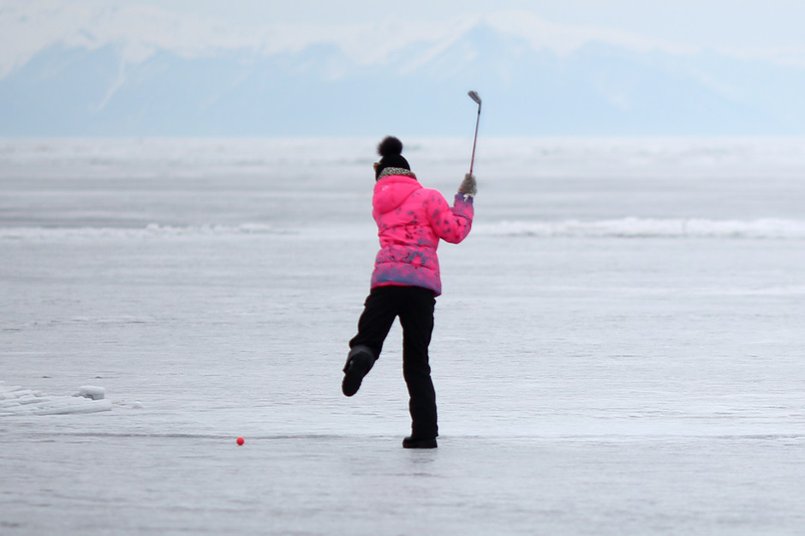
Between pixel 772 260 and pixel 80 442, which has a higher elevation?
pixel 772 260

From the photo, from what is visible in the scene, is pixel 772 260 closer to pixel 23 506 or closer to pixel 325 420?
pixel 325 420

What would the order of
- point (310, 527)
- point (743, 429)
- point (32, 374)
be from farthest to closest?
point (32, 374) < point (743, 429) < point (310, 527)

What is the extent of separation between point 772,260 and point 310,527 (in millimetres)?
12448

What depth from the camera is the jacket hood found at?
6141 millimetres

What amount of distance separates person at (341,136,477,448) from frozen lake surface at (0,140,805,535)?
0.95ft

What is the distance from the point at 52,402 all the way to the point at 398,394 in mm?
1858

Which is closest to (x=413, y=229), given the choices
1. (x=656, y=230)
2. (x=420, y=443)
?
(x=420, y=443)

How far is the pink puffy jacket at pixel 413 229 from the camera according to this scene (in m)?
6.06

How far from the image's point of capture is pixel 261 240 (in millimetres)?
19641

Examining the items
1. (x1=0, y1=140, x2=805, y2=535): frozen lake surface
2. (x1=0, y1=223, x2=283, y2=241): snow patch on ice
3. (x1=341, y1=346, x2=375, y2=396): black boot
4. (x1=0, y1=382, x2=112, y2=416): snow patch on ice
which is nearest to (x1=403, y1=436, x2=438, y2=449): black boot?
(x1=0, y1=140, x2=805, y2=535): frozen lake surface

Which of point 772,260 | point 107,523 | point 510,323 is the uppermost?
point 772,260

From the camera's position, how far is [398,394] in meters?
7.60

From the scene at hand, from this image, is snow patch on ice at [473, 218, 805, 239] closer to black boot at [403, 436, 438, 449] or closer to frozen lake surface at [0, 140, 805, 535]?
frozen lake surface at [0, 140, 805, 535]

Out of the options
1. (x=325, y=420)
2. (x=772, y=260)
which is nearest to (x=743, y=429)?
(x=325, y=420)
